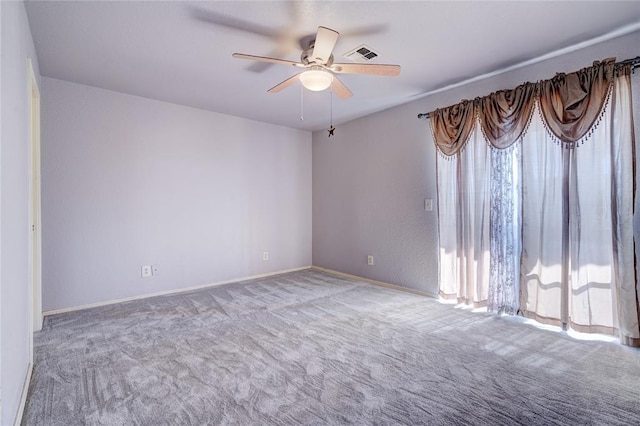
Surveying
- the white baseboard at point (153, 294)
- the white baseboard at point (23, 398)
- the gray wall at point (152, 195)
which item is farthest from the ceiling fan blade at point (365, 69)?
the white baseboard at point (153, 294)

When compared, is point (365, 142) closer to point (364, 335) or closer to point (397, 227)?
point (397, 227)

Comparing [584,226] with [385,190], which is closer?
[584,226]

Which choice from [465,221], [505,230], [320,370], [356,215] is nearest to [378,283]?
[356,215]

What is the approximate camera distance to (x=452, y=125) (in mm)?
3340

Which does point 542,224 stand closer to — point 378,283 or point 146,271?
point 378,283

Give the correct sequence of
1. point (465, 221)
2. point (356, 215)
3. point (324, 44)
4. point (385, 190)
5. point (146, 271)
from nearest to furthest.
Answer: point (324, 44) → point (465, 221) → point (146, 271) → point (385, 190) → point (356, 215)

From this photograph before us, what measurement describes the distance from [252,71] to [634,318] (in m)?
3.74

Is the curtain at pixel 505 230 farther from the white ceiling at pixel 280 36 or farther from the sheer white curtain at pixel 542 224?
the white ceiling at pixel 280 36

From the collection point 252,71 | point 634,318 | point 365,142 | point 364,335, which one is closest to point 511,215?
point 634,318

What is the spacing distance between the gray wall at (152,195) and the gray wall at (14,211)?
4.08ft

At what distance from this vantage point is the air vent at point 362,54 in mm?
2498

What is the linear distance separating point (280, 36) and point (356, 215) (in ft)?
9.21

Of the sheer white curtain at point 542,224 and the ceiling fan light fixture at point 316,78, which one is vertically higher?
the ceiling fan light fixture at point 316,78

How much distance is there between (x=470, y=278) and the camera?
3.24 metres
